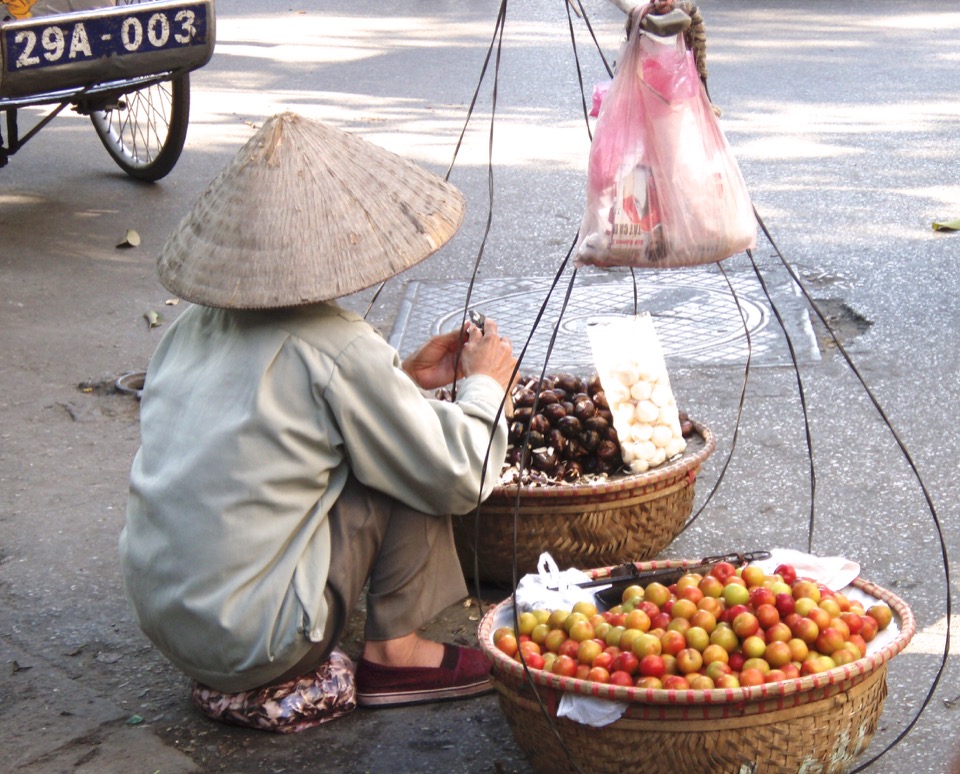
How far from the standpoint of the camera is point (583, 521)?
284 cm

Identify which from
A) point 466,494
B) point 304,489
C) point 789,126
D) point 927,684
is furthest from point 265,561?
point 789,126

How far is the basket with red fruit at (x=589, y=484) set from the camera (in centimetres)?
283

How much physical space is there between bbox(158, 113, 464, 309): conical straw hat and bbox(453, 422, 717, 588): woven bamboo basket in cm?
65

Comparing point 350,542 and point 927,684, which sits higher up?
point 350,542

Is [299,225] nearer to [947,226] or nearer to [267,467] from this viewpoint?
[267,467]

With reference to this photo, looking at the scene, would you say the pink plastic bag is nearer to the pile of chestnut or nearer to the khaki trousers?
the khaki trousers

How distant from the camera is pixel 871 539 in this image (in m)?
3.14

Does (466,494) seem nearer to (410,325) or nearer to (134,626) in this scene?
(134,626)

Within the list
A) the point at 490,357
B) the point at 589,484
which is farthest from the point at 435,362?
the point at 589,484

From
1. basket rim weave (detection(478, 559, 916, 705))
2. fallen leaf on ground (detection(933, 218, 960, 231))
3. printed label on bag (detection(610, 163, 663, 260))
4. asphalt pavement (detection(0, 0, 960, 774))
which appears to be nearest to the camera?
basket rim weave (detection(478, 559, 916, 705))

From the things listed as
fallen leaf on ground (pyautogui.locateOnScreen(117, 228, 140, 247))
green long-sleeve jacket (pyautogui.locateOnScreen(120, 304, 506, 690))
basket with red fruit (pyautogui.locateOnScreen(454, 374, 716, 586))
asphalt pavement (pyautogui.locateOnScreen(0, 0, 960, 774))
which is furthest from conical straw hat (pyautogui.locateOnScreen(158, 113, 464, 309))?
fallen leaf on ground (pyautogui.locateOnScreen(117, 228, 140, 247))

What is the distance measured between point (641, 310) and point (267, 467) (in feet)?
8.62

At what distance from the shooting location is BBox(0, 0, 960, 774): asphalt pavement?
2.60 metres

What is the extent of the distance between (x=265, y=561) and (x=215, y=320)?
466mm
